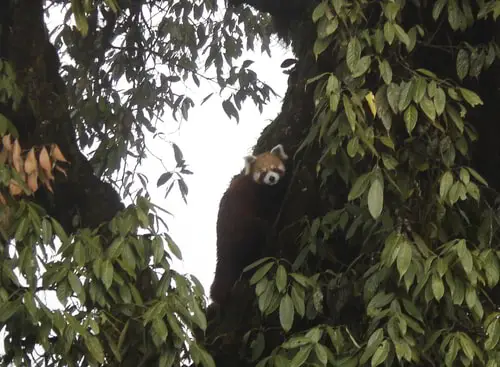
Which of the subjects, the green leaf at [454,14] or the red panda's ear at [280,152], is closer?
the green leaf at [454,14]

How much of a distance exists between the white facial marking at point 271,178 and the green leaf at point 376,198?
163cm

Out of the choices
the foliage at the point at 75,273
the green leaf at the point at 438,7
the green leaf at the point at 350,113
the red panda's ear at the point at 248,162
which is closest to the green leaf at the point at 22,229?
the foliage at the point at 75,273

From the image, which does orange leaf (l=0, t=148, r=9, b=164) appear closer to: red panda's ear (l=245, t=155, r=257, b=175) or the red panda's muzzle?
the red panda's muzzle

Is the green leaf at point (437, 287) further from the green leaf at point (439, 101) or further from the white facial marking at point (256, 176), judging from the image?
the white facial marking at point (256, 176)

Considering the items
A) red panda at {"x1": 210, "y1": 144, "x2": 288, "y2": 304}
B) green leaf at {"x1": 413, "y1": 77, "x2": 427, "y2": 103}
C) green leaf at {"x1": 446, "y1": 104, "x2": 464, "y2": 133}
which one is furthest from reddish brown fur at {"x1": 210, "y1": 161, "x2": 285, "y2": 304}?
green leaf at {"x1": 413, "y1": 77, "x2": 427, "y2": 103}

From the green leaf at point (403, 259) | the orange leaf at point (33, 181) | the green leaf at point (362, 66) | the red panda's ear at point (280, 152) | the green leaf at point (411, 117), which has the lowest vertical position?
the green leaf at point (403, 259)

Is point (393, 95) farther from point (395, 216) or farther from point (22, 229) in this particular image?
point (22, 229)

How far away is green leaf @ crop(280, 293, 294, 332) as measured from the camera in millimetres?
3146

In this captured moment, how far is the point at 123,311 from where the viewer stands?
3270mm

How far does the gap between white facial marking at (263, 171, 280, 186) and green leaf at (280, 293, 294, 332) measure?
1.47m

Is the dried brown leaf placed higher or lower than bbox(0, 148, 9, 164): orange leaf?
lower

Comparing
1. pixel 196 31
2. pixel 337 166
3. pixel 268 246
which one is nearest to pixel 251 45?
pixel 196 31

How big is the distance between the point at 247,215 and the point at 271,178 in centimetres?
25

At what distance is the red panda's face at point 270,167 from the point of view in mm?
4535
